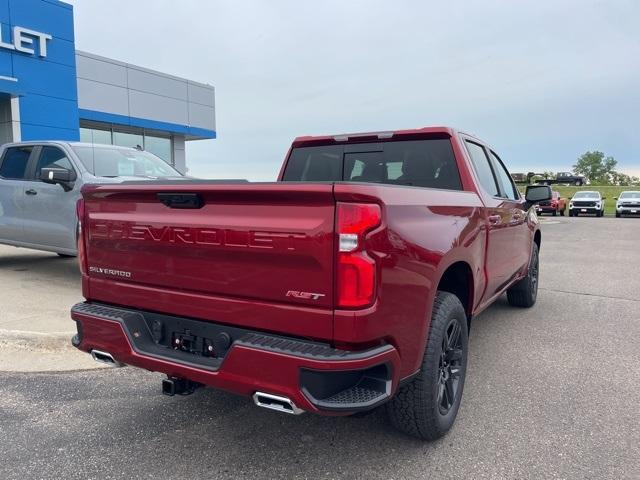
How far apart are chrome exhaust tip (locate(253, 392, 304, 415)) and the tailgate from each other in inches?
16.9

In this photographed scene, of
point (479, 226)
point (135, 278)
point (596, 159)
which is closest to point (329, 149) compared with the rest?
point (479, 226)

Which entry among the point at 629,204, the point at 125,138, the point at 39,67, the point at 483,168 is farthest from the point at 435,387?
the point at 629,204

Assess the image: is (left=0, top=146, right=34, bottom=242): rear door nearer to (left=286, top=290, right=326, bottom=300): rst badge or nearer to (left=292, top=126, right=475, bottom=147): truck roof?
(left=292, top=126, right=475, bottom=147): truck roof

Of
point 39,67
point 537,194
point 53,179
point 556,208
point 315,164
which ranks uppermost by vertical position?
point 39,67

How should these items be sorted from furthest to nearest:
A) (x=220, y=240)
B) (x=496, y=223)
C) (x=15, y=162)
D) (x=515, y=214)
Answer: (x=15, y=162), (x=515, y=214), (x=496, y=223), (x=220, y=240)

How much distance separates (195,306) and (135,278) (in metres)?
0.48

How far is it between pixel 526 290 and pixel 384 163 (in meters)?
3.01

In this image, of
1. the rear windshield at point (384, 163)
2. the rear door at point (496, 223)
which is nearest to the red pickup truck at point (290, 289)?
the rear door at point (496, 223)

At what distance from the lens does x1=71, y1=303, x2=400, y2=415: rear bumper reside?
2244 mm

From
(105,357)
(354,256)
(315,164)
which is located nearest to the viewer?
(354,256)

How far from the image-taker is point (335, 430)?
3.17 meters

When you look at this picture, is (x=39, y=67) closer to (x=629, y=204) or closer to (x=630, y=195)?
(x=629, y=204)

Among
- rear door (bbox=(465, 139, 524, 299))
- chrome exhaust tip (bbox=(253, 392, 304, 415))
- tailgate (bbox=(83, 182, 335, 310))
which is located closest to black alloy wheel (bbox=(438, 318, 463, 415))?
rear door (bbox=(465, 139, 524, 299))

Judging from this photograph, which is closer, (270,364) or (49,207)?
(270,364)
